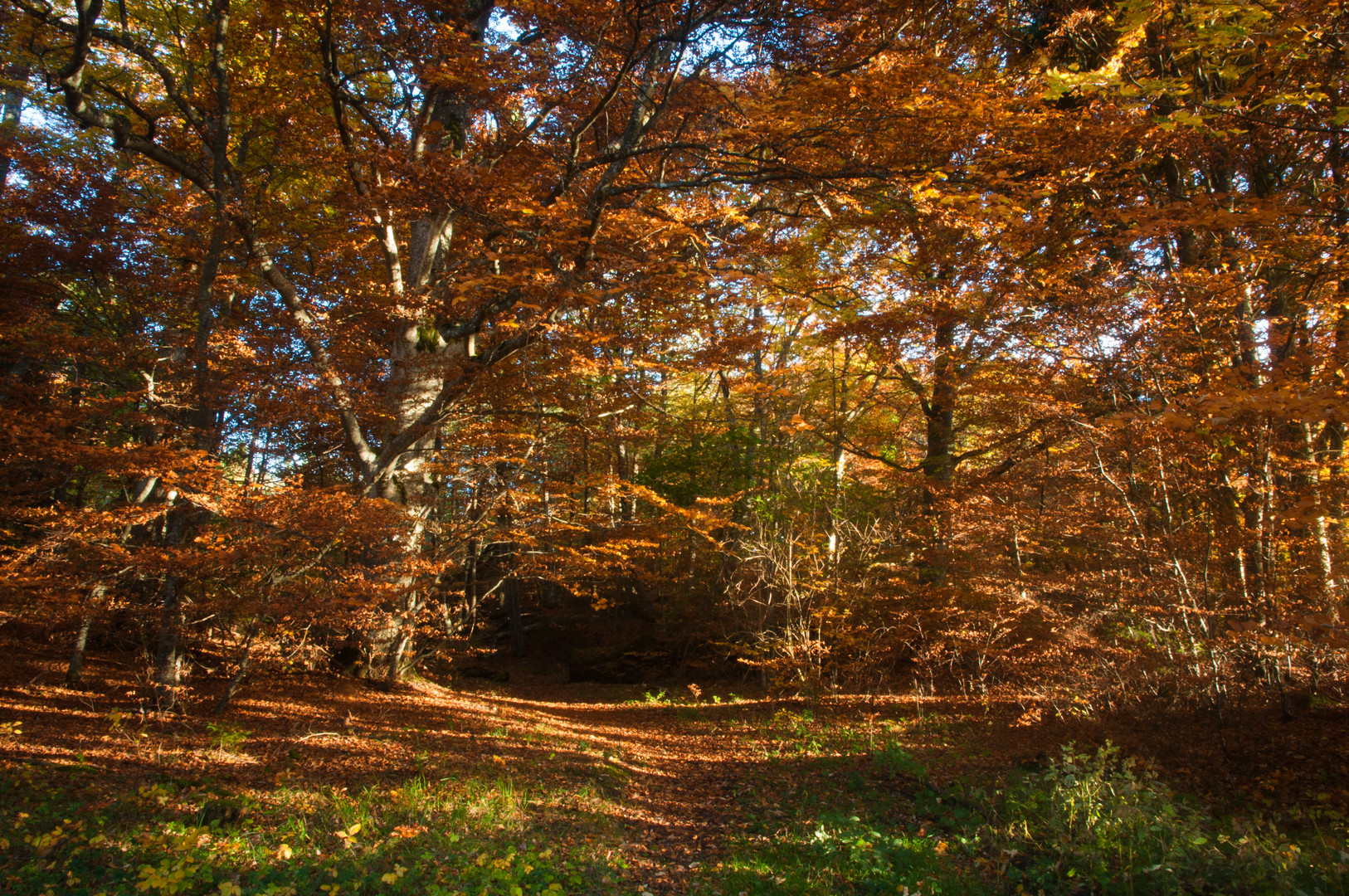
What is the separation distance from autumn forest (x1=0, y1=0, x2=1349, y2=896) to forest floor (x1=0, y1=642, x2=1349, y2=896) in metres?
0.05

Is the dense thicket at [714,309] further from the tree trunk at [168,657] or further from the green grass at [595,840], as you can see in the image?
the green grass at [595,840]

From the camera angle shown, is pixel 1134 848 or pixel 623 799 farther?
pixel 623 799

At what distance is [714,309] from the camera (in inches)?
367

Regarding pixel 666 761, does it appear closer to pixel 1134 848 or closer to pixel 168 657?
pixel 1134 848

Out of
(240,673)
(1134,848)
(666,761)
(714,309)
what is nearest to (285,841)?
(240,673)

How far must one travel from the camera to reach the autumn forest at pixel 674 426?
460 cm

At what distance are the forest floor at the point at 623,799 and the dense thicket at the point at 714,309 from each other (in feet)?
2.73

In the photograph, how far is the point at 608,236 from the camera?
7.21 m

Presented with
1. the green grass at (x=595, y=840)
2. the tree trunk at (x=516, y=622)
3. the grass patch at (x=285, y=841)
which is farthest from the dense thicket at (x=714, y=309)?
the tree trunk at (x=516, y=622)

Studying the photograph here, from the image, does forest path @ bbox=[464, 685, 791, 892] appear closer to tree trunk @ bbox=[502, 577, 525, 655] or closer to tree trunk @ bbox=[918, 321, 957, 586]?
tree trunk @ bbox=[918, 321, 957, 586]

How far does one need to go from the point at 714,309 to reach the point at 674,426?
2735 millimetres

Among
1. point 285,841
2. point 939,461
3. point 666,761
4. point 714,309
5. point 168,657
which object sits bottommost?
point 666,761

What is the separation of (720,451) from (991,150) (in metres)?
8.11

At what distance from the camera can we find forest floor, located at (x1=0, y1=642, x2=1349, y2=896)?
3.77 m
